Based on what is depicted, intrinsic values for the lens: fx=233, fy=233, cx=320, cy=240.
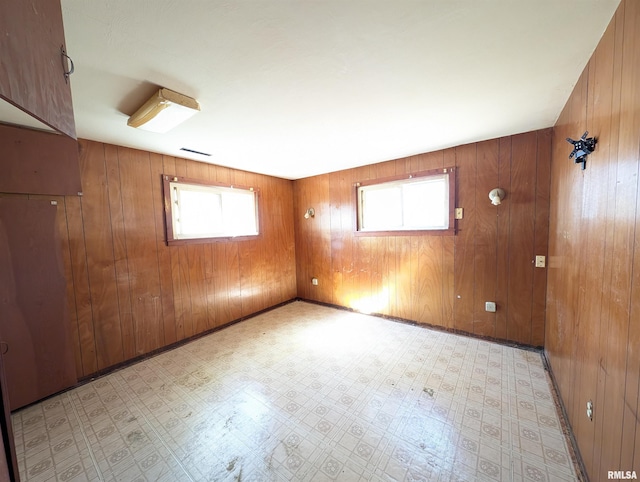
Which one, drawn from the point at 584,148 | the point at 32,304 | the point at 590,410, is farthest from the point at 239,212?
the point at 590,410

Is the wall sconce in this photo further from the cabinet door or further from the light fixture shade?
the cabinet door

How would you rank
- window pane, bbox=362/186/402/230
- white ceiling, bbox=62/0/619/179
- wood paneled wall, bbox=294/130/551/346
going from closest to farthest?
white ceiling, bbox=62/0/619/179 → wood paneled wall, bbox=294/130/551/346 → window pane, bbox=362/186/402/230

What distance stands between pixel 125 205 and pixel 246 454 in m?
2.51

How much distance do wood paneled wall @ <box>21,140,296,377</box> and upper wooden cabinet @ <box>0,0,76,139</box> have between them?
184 cm

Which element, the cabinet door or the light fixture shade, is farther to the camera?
the cabinet door

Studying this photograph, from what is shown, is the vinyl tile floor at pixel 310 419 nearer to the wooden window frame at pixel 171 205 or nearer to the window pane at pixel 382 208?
the wooden window frame at pixel 171 205

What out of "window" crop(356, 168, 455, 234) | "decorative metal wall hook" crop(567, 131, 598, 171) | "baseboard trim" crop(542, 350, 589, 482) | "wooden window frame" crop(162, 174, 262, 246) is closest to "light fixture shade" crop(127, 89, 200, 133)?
"wooden window frame" crop(162, 174, 262, 246)

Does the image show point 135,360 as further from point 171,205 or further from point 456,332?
point 456,332

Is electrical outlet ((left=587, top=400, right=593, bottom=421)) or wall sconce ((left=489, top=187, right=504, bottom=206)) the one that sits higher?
wall sconce ((left=489, top=187, right=504, bottom=206))

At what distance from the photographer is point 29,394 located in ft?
6.11

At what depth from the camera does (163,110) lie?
5.08 feet

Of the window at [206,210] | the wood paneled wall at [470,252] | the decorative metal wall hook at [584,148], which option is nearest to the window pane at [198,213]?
the window at [206,210]

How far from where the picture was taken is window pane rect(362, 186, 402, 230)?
128 inches

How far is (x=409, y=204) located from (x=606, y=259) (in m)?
2.17
